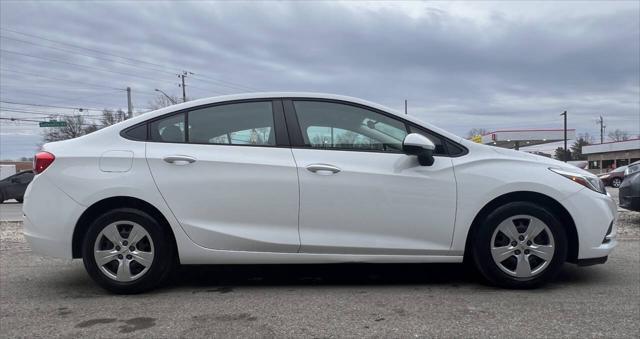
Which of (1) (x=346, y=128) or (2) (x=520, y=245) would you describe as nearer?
(2) (x=520, y=245)

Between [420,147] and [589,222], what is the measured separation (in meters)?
1.51

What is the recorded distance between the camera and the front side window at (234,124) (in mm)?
3918

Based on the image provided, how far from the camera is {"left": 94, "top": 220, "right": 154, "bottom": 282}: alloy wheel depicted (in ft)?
12.2

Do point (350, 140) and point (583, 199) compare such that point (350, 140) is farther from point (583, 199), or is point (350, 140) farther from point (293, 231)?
point (583, 199)

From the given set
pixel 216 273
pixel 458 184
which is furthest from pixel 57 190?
pixel 458 184

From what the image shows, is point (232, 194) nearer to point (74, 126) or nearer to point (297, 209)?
point (297, 209)

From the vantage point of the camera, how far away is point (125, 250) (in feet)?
12.3

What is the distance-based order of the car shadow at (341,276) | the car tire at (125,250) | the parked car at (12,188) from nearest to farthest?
the car tire at (125,250) < the car shadow at (341,276) < the parked car at (12,188)

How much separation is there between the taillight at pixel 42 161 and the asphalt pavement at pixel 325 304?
1056mm

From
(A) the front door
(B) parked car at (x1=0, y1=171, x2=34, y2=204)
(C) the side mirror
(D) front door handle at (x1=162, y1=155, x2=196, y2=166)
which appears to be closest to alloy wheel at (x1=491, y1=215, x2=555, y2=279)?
(A) the front door

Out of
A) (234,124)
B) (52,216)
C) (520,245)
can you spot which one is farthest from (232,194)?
(520,245)

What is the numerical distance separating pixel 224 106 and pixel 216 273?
5.36ft

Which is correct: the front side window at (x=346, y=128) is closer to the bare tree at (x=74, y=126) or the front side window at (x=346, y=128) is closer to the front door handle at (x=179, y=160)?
the front door handle at (x=179, y=160)

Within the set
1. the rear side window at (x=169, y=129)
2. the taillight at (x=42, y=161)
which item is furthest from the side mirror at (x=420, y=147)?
the taillight at (x=42, y=161)
